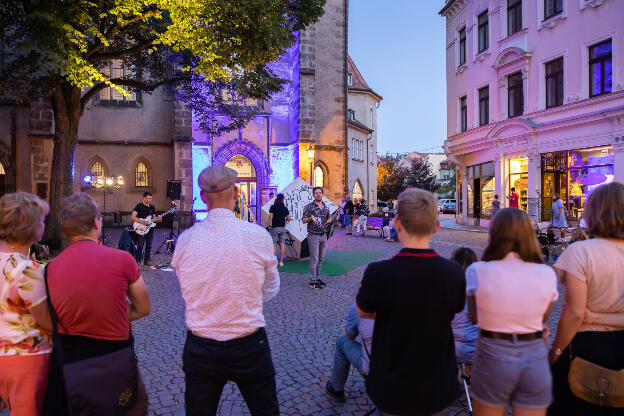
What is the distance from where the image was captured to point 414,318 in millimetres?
2053

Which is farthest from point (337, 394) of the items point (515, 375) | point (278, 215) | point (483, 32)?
point (483, 32)

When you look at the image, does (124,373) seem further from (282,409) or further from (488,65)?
(488,65)

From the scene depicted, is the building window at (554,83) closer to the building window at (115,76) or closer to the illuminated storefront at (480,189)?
the illuminated storefront at (480,189)

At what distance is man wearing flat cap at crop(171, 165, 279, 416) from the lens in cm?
230

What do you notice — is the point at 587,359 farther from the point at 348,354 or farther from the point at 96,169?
the point at 96,169

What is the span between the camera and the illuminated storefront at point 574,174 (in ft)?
53.1

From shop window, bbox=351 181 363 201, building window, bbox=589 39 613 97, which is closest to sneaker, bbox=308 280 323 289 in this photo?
building window, bbox=589 39 613 97

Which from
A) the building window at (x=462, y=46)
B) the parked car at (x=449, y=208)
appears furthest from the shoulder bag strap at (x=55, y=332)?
the parked car at (x=449, y=208)

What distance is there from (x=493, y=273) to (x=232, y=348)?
4.47 feet

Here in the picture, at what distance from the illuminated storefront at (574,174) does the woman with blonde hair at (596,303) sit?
50.5ft

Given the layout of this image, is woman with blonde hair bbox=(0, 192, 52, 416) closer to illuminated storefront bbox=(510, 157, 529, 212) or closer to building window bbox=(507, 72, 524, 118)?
illuminated storefront bbox=(510, 157, 529, 212)

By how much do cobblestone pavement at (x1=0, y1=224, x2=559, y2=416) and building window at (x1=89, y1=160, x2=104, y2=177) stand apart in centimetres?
1644

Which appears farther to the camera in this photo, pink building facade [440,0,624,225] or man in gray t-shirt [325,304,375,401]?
pink building facade [440,0,624,225]

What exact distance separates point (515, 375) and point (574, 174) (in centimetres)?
1781
